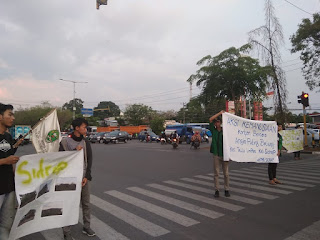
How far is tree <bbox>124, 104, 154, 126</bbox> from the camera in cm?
7188

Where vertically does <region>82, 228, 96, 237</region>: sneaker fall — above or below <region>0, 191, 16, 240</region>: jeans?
below

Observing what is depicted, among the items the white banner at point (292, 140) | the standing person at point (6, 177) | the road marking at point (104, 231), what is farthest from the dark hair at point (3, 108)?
the white banner at point (292, 140)

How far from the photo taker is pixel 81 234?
177 inches

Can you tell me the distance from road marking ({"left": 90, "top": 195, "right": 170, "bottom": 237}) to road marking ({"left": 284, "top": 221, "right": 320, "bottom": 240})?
6.69 ft

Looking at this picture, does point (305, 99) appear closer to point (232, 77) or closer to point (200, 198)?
point (232, 77)

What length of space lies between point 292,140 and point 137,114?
195 feet

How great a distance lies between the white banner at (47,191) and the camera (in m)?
3.60

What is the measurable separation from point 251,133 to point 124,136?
3107 centimetres

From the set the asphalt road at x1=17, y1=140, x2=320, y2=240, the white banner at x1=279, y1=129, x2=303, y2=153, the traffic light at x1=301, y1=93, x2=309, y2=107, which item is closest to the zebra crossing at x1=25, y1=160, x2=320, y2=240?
the asphalt road at x1=17, y1=140, x2=320, y2=240

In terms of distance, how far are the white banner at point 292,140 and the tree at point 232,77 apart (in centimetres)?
1096

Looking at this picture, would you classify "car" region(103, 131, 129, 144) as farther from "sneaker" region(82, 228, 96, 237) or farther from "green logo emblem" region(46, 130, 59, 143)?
"sneaker" region(82, 228, 96, 237)

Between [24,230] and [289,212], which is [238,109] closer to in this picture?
[289,212]

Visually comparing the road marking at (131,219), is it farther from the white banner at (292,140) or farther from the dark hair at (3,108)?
the white banner at (292,140)

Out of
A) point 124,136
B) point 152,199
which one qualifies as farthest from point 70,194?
point 124,136
